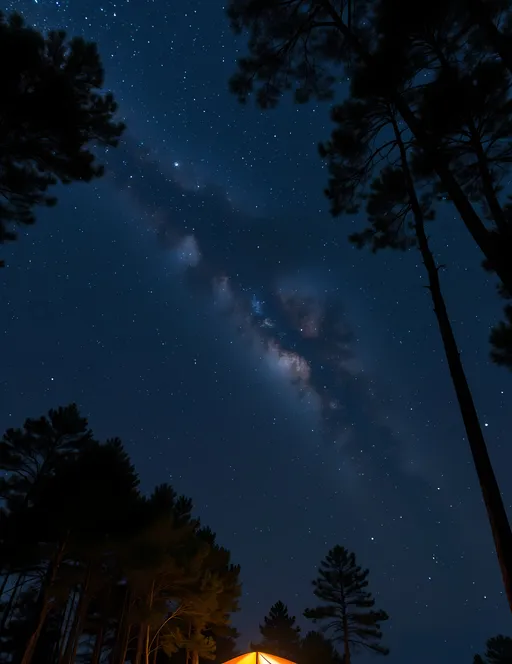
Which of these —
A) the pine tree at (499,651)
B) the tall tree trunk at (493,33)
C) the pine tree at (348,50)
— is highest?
the pine tree at (348,50)

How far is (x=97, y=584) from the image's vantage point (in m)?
15.0

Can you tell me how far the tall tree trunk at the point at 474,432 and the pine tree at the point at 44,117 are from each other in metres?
7.57

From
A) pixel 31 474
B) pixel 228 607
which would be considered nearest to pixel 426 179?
pixel 31 474

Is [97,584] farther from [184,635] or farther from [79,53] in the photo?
[79,53]

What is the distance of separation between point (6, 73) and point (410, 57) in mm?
8327

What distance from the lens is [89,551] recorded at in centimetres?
1444

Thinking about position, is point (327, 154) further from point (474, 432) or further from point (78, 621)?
point (78, 621)

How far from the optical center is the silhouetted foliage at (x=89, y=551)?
1426 centimetres

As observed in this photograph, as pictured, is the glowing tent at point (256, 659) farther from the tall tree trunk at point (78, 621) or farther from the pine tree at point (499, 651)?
the pine tree at point (499, 651)

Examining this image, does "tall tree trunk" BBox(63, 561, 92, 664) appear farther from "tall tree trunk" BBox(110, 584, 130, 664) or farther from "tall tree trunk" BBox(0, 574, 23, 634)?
"tall tree trunk" BBox(0, 574, 23, 634)

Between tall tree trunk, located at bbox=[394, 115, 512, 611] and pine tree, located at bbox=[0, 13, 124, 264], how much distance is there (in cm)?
757

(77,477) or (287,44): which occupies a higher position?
(287,44)

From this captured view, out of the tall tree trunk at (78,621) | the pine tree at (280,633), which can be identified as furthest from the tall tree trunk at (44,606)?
the pine tree at (280,633)

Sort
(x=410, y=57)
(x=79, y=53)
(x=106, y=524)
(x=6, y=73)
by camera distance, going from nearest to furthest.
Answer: (x=6, y=73)
(x=410, y=57)
(x=79, y=53)
(x=106, y=524)
